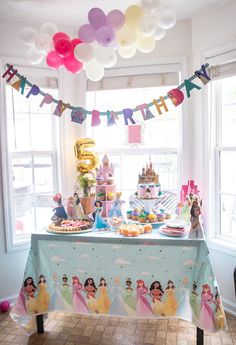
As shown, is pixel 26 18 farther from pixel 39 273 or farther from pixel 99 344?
pixel 99 344

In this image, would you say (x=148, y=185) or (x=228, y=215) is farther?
(x=228, y=215)

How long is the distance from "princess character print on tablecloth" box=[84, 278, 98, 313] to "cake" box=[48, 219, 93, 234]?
38cm

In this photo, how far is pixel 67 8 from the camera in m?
2.69

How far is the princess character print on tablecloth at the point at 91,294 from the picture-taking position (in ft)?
7.96

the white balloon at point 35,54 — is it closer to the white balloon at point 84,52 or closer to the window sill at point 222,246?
the white balloon at point 84,52

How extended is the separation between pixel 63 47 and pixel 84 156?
104 centimetres

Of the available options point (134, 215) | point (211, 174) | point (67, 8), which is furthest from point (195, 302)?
point (67, 8)

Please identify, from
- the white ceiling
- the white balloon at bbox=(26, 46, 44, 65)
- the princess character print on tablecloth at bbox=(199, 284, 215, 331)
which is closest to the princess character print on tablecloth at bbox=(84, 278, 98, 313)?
the princess character print on tablecloth at bbox=(199, 284, 215, 331)

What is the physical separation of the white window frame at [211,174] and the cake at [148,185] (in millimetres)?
485

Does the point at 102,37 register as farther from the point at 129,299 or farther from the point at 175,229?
the point at 129,299

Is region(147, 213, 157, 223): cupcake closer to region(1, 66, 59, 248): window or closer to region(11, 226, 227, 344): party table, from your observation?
region(11, 226, 227, 344): party table

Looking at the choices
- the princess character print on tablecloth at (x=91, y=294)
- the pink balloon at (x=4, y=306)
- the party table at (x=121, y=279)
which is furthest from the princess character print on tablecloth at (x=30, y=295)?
the pink balloon at (x=4, y=306)

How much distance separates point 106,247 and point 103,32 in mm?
1463

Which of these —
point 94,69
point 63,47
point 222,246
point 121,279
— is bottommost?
point 121,279
